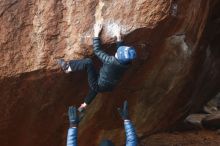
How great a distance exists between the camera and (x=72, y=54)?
794 centimetres

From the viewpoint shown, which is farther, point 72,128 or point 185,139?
point 185,139

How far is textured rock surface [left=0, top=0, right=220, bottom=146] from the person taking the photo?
310 inches

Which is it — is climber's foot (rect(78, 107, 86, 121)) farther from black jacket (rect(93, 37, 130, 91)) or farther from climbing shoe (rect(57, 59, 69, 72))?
climbing shoe (rect(57, 59, 69, 72))

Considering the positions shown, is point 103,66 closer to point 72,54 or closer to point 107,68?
point 107,68

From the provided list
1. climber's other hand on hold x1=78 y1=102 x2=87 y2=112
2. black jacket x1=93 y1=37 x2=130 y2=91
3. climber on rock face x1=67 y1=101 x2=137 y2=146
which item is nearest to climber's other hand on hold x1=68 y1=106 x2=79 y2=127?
climber on rock face x1=67 y1=101 x2=137 y2=146

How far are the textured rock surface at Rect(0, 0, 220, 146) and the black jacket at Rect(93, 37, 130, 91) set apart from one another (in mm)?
213

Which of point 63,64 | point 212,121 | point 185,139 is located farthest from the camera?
point 212,121

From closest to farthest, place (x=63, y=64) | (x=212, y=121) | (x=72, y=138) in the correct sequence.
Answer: (x=72, y=138), (x=63, y=64), (x=212, y=121)

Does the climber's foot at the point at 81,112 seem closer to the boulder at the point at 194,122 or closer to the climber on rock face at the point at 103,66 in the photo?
the climber on rock face at the point at 103,66

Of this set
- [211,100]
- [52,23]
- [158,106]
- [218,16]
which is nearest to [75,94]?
[52,23]

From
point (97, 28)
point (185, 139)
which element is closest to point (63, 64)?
point (97, 28)

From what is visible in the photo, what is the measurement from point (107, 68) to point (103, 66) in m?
0.14

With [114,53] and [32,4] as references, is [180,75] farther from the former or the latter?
[32,4]

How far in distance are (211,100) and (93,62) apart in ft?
34.0
